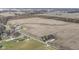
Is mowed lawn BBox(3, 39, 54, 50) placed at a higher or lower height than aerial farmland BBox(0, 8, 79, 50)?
lower

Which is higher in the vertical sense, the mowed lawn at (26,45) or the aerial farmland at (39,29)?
the aerial farmland at (39,29)

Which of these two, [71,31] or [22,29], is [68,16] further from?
[22,29]

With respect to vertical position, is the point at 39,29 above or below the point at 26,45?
above
